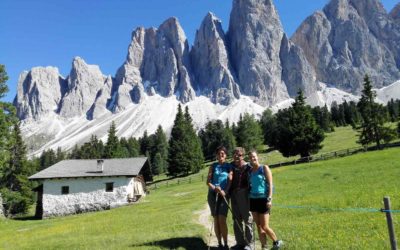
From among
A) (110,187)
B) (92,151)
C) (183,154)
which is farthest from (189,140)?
(110,187)

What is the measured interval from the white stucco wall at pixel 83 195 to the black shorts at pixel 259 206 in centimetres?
3232

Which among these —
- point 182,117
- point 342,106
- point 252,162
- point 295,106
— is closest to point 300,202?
point 252,162

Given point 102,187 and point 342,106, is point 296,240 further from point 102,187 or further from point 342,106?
point 342,106

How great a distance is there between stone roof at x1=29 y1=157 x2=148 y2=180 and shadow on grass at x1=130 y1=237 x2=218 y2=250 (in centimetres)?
2859

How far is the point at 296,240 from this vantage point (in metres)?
9.55

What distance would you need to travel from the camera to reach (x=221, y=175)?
9.95m

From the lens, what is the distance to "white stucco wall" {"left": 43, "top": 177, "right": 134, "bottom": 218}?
1556 inches

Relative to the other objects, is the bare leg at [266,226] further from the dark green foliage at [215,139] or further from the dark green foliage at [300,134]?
the dark green foliage at [215,139]

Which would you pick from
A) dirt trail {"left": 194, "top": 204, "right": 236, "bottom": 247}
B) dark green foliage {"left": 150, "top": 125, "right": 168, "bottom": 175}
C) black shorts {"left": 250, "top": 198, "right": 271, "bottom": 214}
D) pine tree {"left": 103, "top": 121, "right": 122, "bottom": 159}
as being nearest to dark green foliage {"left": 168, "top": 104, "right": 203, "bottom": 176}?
pine tree {"left": 103, "top": 121, "right": 122, "bottom": 159}

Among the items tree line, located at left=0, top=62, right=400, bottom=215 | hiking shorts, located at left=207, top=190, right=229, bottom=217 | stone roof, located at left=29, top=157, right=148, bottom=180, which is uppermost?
tree line, located at left=0, top=62, right=400, bottom=215

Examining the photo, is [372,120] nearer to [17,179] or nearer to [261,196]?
[261,196]

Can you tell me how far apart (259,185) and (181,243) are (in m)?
3.75

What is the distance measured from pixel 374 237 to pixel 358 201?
6.49 meters

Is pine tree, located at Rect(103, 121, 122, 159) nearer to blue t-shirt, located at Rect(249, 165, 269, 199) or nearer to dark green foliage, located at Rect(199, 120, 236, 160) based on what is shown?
dark green foliage, located at Rect(199, 120, 236, 160)
